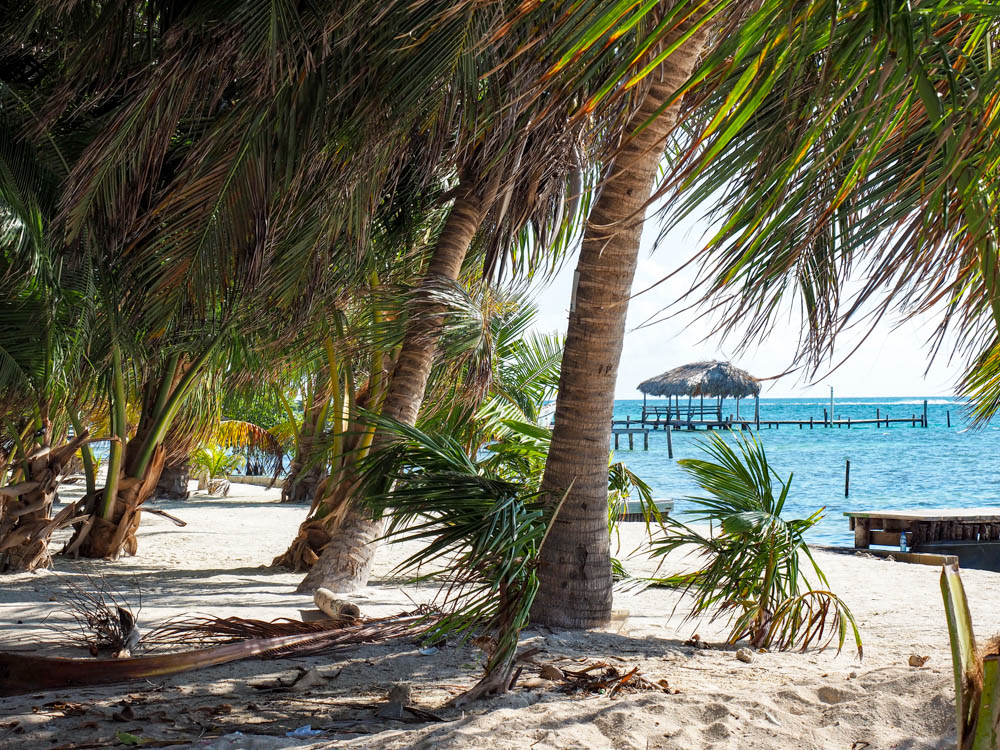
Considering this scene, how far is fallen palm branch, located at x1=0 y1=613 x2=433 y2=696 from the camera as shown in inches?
133

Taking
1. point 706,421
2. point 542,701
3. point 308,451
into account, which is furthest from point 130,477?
point 706,421

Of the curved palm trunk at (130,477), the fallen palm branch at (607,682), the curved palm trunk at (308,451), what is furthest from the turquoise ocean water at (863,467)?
the curved palm trunk at (130,477)

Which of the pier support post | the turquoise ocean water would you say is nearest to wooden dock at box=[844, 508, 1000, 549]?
the pier support post

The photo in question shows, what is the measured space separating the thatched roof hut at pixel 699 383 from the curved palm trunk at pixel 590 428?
1331 inches

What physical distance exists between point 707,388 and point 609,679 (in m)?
40.0

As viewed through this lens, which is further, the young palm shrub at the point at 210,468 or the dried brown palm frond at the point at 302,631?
the young palm shrub at the point at 210,468

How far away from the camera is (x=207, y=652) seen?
12.2 ft

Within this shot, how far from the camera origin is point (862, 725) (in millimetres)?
2959

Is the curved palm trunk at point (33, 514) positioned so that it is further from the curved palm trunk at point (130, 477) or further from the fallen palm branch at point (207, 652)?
the fallen palm branch at point (207, 652)

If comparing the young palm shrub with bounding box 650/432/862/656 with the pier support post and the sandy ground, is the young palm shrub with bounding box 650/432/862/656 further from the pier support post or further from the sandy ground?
the pier support post

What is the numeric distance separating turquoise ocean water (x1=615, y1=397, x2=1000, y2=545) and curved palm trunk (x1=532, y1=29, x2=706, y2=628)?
5.50ft

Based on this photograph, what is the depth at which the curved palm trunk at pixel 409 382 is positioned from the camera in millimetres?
5793

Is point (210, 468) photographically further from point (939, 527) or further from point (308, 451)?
point (939, 527)

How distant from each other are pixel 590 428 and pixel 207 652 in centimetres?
214
